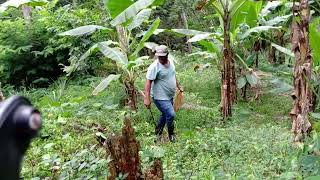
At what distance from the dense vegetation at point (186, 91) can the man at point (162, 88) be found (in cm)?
24

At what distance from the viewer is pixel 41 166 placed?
3850mm

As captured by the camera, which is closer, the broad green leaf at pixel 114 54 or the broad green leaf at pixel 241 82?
the broad green leaf at pixel 114 54

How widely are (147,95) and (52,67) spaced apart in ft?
17.2

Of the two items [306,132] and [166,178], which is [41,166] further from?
[306,132]

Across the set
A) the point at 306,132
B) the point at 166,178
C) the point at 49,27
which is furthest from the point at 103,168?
the point at 49,27

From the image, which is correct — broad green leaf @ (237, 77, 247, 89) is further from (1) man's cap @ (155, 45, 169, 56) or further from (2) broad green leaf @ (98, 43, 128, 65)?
(1) man's cap @ (155, 45, 169, 56)

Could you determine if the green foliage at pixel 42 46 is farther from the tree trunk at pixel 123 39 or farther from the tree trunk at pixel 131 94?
the tree trunk at pixel 131 94

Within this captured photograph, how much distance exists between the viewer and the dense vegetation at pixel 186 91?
373 centimetres


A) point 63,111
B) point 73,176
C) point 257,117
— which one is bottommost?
point 257,117

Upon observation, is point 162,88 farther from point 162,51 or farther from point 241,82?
point 241,82

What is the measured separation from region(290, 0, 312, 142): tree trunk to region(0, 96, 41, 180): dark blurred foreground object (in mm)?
4094

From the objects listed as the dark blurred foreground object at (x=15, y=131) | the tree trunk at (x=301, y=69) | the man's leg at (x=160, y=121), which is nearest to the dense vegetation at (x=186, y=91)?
the tree trunk at (x=301, y=69)

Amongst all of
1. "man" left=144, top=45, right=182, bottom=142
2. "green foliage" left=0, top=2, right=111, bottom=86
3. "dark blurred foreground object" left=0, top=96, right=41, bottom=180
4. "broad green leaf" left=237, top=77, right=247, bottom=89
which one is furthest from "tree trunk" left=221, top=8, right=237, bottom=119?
"dark blurred foreground object" left=0, top=96, right=41, bottom=180

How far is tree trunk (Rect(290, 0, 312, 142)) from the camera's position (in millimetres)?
4427
